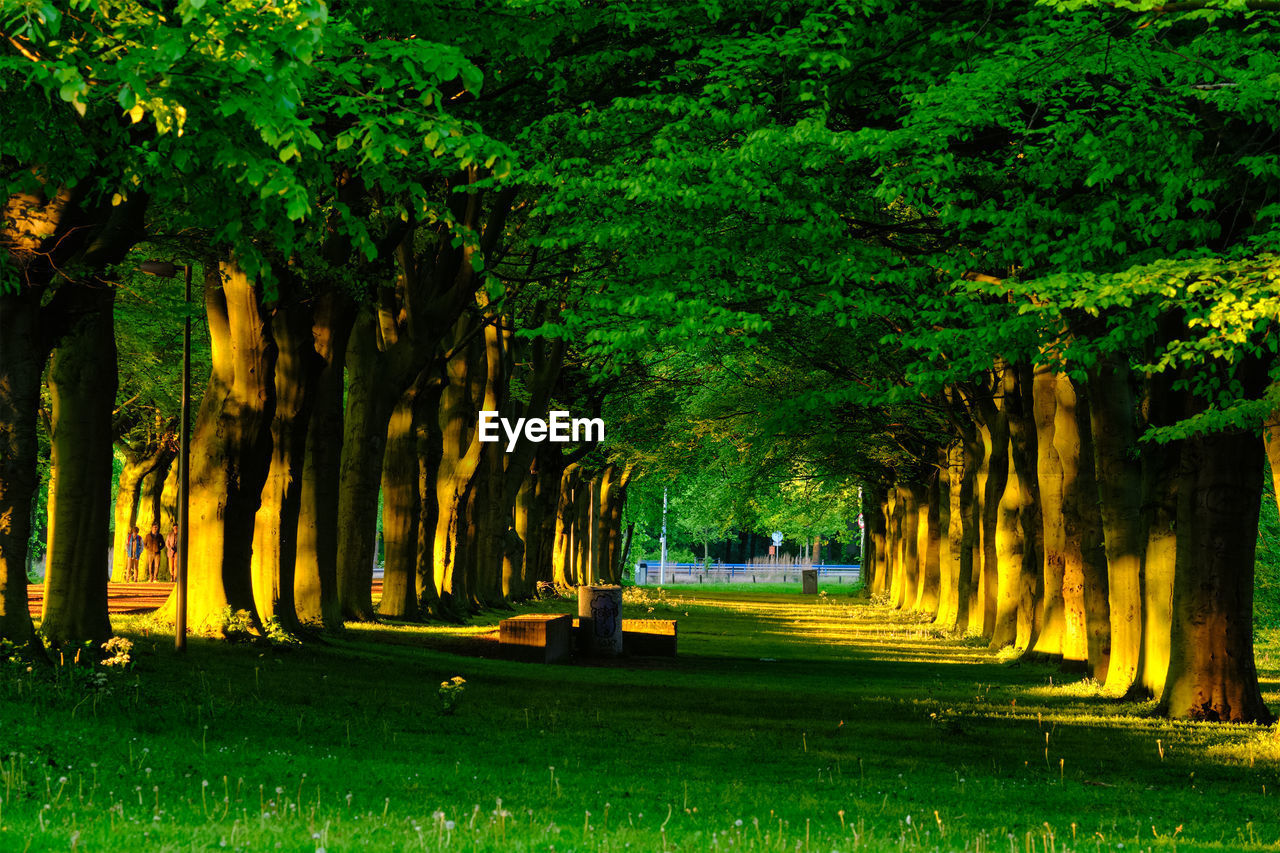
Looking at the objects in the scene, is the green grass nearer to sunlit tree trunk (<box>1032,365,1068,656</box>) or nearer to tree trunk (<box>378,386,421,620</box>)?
sunlit tree trunk (<box>1032,365,1068,656</box>)

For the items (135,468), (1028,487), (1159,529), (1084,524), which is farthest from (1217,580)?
(135,468)

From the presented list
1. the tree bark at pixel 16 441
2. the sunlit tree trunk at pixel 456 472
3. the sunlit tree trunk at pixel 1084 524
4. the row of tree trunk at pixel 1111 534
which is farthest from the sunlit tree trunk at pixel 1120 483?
the sunlit tree trunk at pixel 456 472

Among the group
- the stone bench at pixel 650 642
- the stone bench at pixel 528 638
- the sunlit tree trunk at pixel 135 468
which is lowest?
the stone bench at pixel 650 642

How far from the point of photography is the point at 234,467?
68.7 feet

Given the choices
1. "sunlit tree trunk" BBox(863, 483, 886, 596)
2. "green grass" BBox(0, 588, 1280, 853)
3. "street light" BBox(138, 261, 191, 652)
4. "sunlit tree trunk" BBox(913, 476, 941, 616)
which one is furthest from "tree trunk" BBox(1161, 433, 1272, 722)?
"sunlit tree trunk" BBox(863, 483, 886, 596)

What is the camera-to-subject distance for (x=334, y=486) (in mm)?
25391

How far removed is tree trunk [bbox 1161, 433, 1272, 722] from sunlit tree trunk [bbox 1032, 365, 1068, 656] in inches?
268

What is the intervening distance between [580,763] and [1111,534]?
10.7m

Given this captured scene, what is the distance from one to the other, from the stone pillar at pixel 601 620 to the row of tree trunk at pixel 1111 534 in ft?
25.6

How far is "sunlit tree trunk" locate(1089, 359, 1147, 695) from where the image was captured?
20.7 metres

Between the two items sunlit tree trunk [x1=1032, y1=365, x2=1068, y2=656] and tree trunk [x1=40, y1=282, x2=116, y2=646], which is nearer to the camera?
tree trunk [x1=40, y1=282, x2=116, y2=646]

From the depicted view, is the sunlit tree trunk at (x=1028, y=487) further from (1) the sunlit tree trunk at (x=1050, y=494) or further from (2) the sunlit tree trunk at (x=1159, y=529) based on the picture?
(2) the sunlit tree trunk at (x=1159, y=529)

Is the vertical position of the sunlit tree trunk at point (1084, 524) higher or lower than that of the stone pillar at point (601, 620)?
higher

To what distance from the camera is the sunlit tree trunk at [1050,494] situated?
24.9 meters
